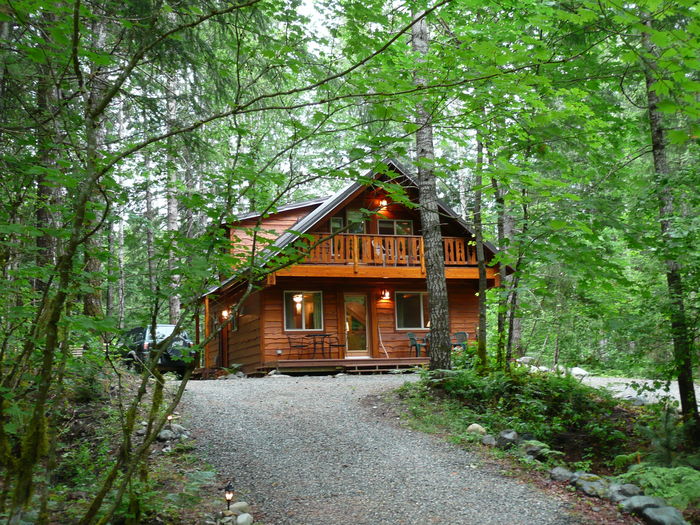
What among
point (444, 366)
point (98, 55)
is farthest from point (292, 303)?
point (98, 55)

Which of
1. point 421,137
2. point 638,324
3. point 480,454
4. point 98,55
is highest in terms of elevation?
point 421,137

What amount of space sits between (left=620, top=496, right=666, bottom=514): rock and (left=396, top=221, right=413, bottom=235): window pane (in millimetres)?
12744

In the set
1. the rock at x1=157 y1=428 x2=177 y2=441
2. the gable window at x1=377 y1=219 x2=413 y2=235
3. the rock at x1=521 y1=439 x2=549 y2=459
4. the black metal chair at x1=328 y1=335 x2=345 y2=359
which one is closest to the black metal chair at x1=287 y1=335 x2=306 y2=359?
the black metal chair at x1=328 y1=335 x2=345 y2=359

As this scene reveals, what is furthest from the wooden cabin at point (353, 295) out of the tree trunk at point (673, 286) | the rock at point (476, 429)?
the rock at point (476, 429)

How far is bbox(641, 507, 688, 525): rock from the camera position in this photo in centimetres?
446

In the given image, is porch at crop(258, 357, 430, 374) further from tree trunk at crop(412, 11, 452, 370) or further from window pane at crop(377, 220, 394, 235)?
tree trunk at crop(412, 11, 452, 370)

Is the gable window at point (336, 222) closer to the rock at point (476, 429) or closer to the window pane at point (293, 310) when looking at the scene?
the window pane at point (293, 310)

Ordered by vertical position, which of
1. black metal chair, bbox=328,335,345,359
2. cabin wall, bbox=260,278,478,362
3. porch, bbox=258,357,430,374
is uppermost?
cabin wall, bbox=260,278,478,362

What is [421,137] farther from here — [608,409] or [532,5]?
[608,409]

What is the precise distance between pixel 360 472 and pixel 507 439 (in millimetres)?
2113

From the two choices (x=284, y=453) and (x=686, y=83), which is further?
(x=284, y=453)

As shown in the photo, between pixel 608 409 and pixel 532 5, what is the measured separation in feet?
19.4

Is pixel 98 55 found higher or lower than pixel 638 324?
higher

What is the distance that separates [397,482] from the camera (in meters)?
5.36
